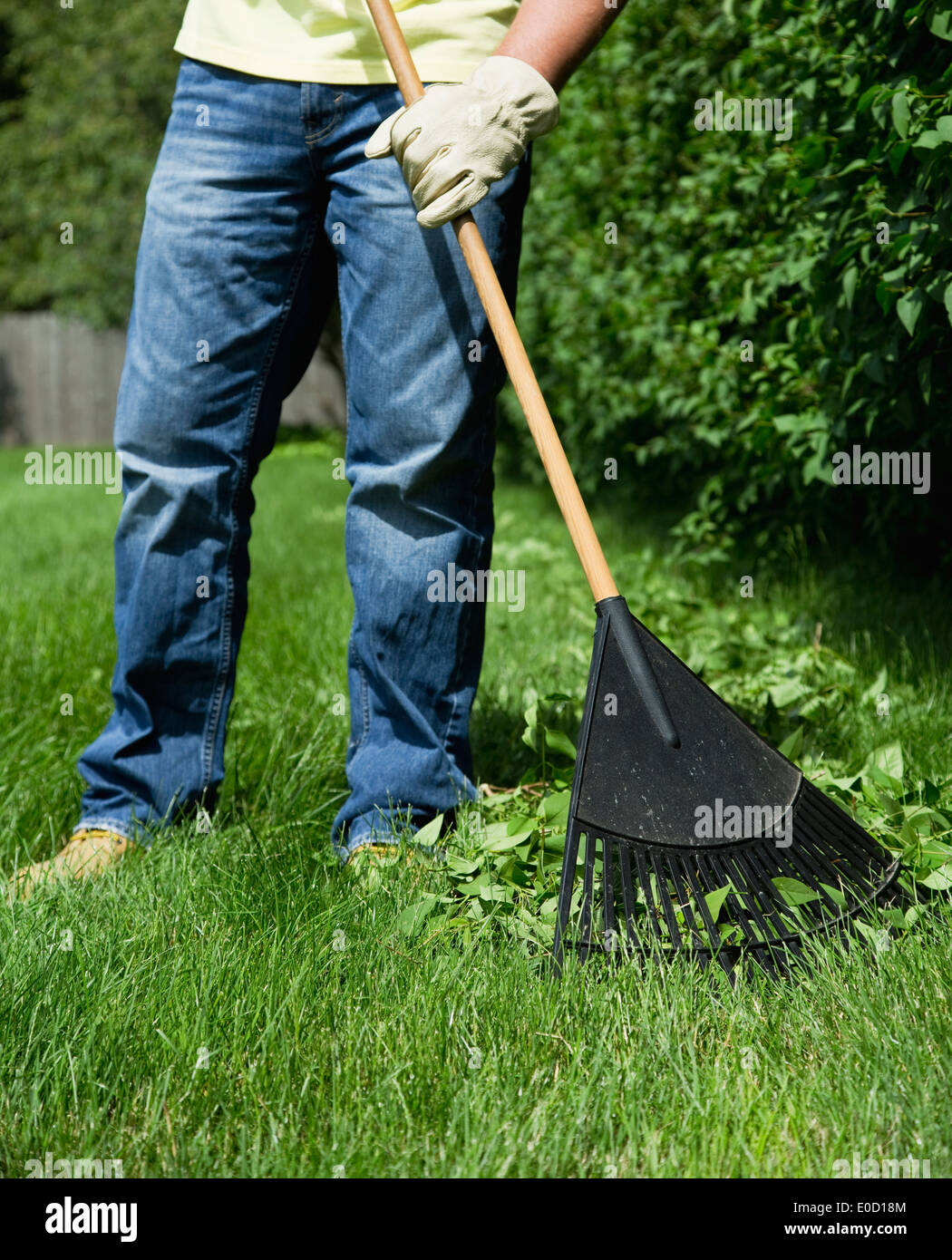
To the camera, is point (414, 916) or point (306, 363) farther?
point (306, 363)

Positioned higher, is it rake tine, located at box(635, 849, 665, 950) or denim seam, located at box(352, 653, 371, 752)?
denim seam, located at box(352, 653, 371, 752)

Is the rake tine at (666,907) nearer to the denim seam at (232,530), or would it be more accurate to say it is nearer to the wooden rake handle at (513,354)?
the wooden rake handle at (513,354)

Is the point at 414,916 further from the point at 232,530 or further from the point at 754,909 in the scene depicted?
the point at 232,530

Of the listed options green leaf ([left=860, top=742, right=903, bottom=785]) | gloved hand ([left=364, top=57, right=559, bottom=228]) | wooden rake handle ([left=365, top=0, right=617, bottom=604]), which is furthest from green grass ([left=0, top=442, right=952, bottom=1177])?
gloved hand ([left=364, top=57, right=559, bottom=228])

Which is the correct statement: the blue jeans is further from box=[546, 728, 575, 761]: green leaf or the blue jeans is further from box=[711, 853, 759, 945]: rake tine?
box=[711, 853, 759, 945]: rake tine

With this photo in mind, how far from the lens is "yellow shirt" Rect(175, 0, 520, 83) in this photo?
1942mm

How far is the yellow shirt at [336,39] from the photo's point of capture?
6.37ft

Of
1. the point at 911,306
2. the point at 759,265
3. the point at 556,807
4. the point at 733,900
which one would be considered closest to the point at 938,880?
the point at 733,900

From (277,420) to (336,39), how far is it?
2.20ft

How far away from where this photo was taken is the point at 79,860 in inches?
76.8

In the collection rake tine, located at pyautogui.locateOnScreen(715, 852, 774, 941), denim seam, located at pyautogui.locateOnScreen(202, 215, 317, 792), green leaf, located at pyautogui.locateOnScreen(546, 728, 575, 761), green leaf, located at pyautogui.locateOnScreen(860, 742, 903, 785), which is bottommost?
rake tine, located at pyautogui.locateOnScreen(715, 852, 774, 941)

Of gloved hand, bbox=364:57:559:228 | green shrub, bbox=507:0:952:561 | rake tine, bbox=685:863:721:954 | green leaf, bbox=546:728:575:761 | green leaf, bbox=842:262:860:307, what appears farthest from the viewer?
green leaf, bbox=842:262:860:307

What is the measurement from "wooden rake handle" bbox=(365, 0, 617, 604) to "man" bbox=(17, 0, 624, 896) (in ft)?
0.19
